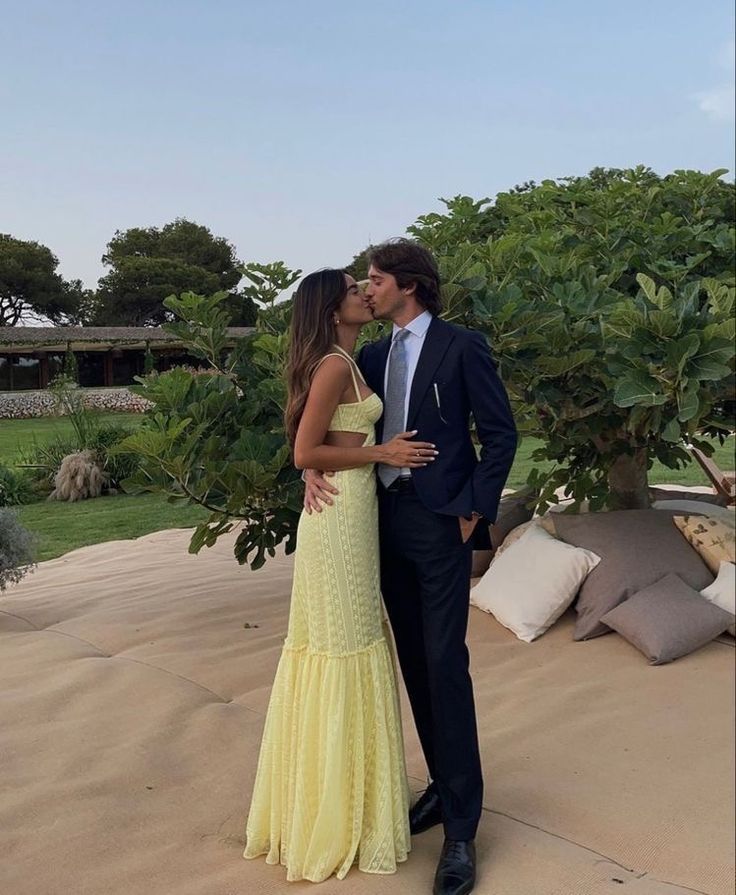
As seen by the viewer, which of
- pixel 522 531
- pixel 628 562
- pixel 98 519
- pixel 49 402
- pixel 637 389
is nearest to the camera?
pixel 637 389

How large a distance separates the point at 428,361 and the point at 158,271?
1148 cm

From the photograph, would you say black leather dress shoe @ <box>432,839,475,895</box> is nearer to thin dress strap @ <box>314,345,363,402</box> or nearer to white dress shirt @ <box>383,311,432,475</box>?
white dress shirt @ <box>383,311,432,475</box>

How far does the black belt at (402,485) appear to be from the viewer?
1775mm

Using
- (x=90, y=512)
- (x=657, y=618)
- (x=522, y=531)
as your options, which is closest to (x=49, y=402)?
(x=90, y=512)

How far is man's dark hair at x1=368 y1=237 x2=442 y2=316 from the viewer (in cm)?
175

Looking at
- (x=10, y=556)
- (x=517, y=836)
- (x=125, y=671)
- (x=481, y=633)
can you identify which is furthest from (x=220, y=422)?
(x=517, y=836)

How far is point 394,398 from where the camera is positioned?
1813 mm

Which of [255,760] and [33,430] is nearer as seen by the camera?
[255,760]

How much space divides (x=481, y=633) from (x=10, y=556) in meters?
2.39

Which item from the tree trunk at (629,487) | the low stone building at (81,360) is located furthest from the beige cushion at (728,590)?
the low stone building at (81,360)

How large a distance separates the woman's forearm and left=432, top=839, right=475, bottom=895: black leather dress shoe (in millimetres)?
829

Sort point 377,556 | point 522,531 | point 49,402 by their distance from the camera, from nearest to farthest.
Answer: point 377,556
point 522,531
point 49,402

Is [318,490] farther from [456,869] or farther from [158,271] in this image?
[158,271]

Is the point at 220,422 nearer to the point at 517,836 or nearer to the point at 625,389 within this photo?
the point at 625,389
